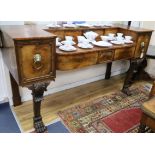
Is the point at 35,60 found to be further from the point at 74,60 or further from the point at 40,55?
the point at 74,60

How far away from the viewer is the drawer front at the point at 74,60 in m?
1.49

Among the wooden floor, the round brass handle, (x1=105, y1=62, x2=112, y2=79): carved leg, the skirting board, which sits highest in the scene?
the round brass handle

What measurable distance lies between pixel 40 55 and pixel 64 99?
3.26ft

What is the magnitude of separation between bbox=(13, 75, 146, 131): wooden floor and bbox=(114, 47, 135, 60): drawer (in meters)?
0.65

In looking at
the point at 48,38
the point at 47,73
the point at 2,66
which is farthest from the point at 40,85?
the point at 2,66

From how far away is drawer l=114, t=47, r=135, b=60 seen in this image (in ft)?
6.11

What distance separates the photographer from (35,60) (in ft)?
4.27

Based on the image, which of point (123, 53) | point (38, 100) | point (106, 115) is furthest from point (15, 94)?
point (123, 53)

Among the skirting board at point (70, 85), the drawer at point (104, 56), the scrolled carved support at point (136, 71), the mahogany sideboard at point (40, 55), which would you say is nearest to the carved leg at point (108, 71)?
the skirting board at point (70, 85)

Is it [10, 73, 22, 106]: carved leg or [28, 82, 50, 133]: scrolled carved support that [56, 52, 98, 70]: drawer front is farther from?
[10, 73, 22, 106]: carved leg

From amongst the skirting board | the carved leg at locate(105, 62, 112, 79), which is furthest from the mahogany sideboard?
the carved leg at locate(105, 62, 112, 79)

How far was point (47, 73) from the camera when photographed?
1.44 meters

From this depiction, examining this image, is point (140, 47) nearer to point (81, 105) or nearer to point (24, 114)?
point (81, 105)

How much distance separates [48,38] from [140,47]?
1265mm
